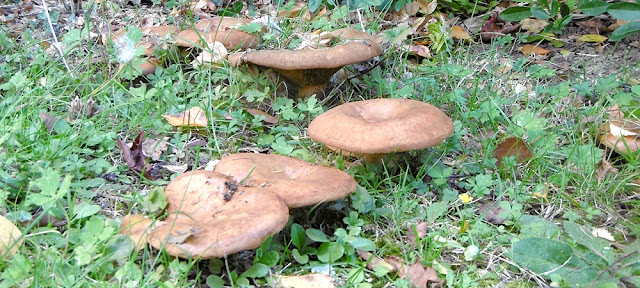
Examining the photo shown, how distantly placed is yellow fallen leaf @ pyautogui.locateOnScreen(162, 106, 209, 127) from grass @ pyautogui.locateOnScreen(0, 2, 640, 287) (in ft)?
0.16

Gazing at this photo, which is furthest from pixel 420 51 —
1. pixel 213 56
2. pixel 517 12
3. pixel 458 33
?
pixel 213 56

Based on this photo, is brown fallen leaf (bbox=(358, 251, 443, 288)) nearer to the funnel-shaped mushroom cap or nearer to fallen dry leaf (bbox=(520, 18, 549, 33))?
the funnel-shaped mushroom cap

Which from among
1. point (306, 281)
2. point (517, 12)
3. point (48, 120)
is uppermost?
point (517, 12)

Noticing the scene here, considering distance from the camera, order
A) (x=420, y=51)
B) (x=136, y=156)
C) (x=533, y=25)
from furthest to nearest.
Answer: (x=533, y=25) < (x=420, y=51) < (x=136, y=156)

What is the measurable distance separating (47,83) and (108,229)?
1.81m

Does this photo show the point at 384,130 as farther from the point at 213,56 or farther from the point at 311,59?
the point at 213,56

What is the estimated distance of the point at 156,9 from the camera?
196 inches

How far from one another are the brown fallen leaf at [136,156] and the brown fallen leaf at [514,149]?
1873mm

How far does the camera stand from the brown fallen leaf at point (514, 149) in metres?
3.04

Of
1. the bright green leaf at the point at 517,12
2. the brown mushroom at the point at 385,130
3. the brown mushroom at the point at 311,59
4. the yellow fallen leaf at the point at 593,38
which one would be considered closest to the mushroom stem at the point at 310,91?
the brown mushroom at the point at 311,59

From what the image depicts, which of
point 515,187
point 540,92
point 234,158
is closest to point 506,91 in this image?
point 540,92

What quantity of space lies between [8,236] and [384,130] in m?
1.58

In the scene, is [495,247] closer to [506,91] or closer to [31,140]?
[506,91]

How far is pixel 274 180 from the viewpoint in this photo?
7.49 ft
